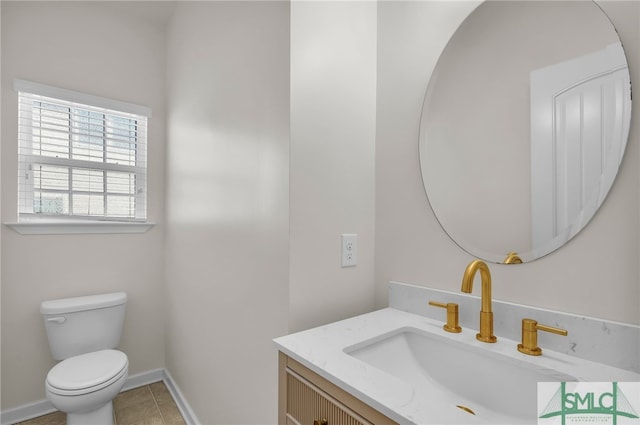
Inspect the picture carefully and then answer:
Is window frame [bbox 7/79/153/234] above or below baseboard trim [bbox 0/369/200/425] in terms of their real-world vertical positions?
above

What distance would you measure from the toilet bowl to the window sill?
0.77m

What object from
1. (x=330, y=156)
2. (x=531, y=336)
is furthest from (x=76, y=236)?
(x=531, y=336)

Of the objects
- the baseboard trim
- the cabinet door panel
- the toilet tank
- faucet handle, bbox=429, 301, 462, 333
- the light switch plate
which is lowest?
the baseboard trim

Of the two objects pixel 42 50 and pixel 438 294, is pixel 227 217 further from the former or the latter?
pixel 42 50

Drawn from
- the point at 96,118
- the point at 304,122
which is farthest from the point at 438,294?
the point at 96,118

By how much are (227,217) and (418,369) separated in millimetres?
1002

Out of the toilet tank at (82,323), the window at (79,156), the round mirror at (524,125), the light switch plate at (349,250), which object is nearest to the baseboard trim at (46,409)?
the toilet tank at (82,323)

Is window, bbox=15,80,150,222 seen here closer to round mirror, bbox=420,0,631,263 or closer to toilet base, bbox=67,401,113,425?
toilet base, bbox=67,401,113,425

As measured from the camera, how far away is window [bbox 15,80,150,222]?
1.94m

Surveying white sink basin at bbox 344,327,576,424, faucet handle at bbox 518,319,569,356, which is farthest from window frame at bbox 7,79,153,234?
faucet handle at bbox 518,319,569,356

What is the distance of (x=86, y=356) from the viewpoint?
1.80 m

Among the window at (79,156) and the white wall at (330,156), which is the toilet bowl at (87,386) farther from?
the white wall at (330,156)

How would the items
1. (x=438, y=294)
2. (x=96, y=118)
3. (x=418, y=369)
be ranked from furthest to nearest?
(x=96, y=118), (x=438, y=294), (x=418, y=369)

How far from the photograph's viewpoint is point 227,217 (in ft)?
4.86
